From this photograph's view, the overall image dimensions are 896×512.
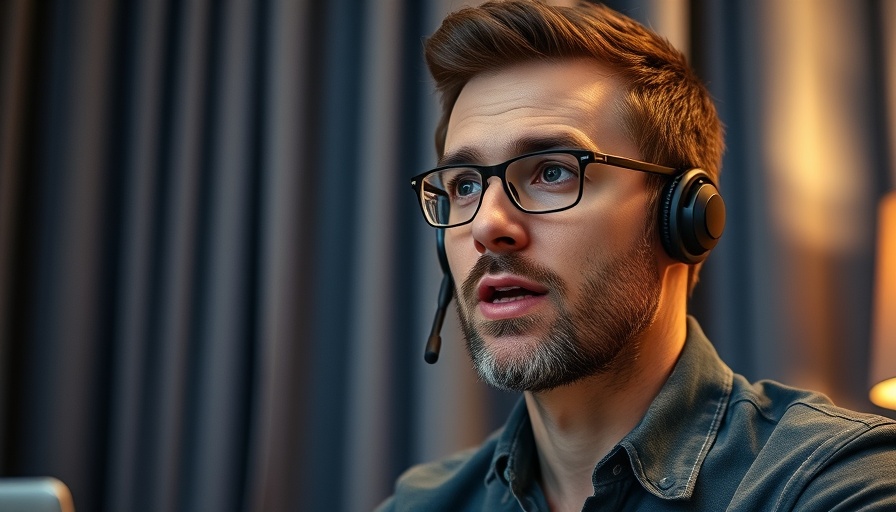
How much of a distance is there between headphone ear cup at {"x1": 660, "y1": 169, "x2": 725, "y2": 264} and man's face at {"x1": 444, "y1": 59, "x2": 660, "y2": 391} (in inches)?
1.3

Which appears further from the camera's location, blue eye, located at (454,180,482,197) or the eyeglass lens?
blue eye, located at (454,180,482,197)

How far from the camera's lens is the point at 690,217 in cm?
99

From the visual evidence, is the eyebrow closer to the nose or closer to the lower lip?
the nose

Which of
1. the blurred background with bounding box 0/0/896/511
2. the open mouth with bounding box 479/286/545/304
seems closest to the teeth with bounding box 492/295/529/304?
the open mouth with bounding box 479/286/545/304

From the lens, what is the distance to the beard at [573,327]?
0.99 metres

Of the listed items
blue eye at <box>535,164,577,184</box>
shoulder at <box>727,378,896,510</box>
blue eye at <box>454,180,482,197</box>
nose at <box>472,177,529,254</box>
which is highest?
blue eye at <box>535,164,577,184</box>

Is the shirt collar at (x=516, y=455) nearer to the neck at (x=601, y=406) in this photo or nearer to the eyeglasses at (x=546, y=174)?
the neck at (x=601, y=406)

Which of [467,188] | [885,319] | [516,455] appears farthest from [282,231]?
[885,319]

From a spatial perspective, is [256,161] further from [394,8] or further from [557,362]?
[557,362]

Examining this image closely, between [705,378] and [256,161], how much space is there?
42.5 inches

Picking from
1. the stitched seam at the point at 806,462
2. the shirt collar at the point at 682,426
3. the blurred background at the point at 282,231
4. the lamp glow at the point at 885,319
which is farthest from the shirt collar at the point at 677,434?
the blurred background at the point at 282,231

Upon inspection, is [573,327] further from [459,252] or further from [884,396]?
[884,396]

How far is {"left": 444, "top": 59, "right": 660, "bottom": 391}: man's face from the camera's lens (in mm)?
992

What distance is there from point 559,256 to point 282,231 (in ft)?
2.72
